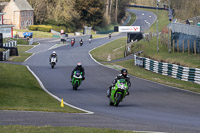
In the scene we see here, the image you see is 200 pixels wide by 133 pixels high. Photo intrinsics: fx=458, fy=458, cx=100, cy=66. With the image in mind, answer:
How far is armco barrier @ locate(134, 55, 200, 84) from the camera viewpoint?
32272 millimetres

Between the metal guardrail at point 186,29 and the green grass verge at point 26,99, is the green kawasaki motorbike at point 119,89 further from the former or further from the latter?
the metal guardrail at point 186,29

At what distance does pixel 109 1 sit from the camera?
143500 millimetres

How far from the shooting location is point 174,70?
3584cm

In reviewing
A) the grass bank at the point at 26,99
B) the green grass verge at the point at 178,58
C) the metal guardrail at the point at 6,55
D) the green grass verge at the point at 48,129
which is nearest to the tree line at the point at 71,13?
the metal guardrail at the point at 6,55

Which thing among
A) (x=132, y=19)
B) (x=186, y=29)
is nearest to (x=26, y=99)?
(x=186, y=29)

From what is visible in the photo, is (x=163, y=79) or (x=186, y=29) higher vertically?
(x=186, y=29)

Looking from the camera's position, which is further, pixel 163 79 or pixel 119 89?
pixel 163 79

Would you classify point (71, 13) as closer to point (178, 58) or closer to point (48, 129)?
point (178, 58)

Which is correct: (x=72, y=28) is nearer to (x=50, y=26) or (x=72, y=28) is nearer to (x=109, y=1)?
(x=50, y=26)

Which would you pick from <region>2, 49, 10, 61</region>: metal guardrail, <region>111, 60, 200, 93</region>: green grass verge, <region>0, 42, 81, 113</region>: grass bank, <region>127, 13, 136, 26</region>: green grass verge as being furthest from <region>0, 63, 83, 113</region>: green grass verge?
<region>127, 13, 136, 26</region>: green grass verge

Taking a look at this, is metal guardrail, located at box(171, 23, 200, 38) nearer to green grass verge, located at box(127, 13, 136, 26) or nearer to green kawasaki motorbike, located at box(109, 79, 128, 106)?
green kawasaki motorbike, located at box(109, 79, 128, 106)

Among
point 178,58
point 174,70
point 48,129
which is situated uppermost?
point 48,129

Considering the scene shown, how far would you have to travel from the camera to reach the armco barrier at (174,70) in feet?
106

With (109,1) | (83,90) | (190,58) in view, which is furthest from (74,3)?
(83,90)
